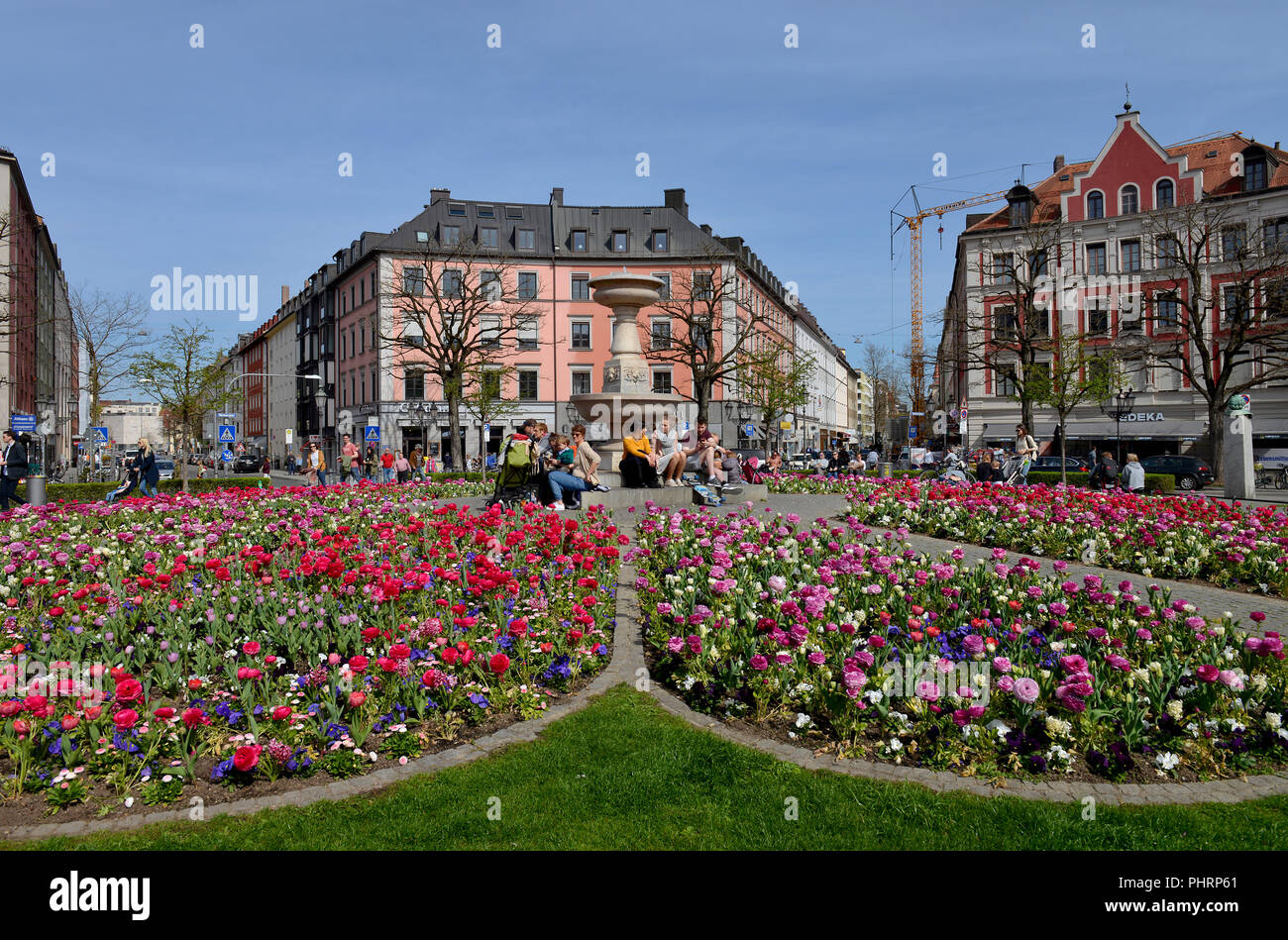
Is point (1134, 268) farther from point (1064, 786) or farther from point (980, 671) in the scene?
point (1064, 786)

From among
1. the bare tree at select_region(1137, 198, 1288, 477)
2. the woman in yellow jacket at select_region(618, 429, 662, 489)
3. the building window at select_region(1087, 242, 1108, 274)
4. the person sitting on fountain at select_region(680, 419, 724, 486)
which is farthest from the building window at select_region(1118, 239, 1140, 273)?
the woman in yellow jacket at select_region(618, 429, 662, 489)

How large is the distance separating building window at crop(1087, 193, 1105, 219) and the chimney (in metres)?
25.4

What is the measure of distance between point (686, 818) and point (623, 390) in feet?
47.6

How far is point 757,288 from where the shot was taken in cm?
7056

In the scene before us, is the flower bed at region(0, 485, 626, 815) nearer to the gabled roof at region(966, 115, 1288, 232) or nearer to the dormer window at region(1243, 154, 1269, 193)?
the gabled roof at region(966, 115, 1288, 232)

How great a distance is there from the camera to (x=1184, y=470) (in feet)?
113

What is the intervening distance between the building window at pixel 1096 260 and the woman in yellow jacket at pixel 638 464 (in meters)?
45.6

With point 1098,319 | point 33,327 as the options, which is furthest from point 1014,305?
point 33,327

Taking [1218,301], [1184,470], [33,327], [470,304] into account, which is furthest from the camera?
[470,304]
